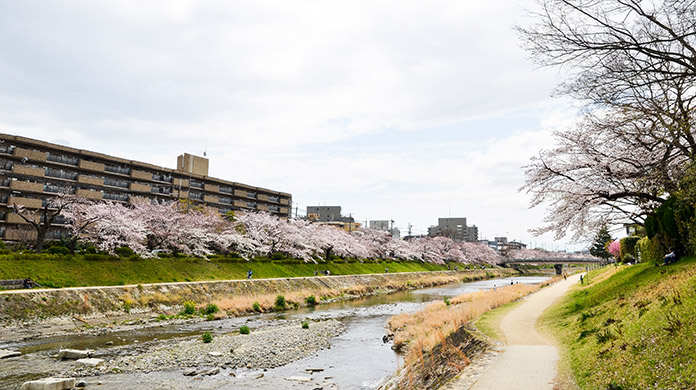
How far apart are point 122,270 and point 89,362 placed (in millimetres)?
19802

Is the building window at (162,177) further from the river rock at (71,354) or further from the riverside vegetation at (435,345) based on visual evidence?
the river rock at (71,354)

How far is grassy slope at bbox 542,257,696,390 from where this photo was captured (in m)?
7.28

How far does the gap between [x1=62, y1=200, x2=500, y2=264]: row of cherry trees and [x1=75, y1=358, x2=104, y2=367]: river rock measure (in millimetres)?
19993

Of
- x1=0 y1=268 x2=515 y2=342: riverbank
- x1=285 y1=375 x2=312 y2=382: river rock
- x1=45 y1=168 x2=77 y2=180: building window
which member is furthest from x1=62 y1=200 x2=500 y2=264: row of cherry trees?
x1=285 y1=375 x2=312 y2=382: river rock

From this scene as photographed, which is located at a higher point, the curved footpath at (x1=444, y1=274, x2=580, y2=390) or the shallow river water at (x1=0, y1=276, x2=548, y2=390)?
the curved footpath at (x1=444, y1=274, x2=580, y2=390)

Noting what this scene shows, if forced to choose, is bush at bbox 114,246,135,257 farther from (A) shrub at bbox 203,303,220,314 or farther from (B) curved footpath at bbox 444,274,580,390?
(B) curved footpath at bbox 444,274,580,390

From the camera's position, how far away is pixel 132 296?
27578 millimetres

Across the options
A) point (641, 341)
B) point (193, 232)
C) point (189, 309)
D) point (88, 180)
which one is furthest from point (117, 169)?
point (641, 341)

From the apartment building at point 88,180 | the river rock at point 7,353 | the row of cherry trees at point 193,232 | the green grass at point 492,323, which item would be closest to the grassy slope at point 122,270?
the row of cherry trees at point 193,232

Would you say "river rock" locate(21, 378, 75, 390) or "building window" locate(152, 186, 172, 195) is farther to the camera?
"building window" locate(152, 186, 172, 195)

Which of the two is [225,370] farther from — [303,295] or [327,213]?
[327,213]

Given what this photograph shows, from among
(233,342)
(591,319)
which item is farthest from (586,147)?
(233,342)

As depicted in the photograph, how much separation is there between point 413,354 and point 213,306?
17055 mm

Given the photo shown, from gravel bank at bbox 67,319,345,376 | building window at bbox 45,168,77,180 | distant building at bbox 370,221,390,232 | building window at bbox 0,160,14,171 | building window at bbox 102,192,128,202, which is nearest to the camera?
gravel bank at bbox 67,319,345,376
